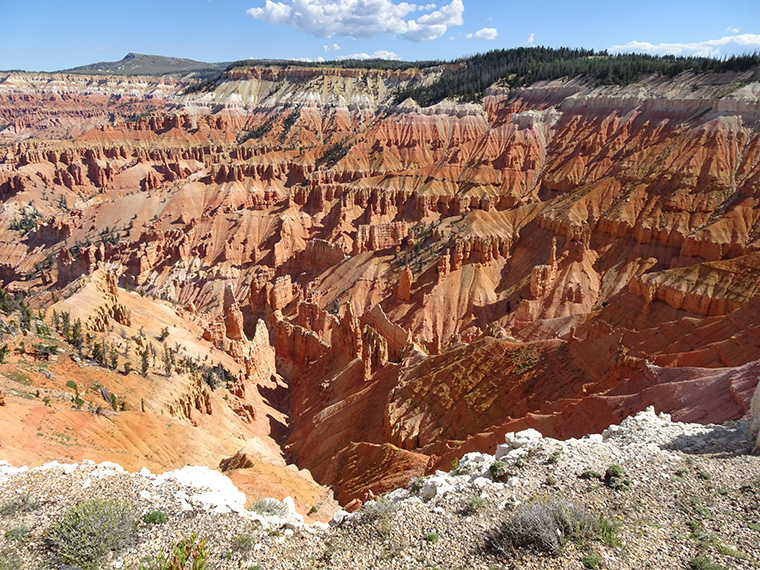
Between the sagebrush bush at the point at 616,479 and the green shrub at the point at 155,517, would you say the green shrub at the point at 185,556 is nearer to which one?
the green shrub at the point at 155,517

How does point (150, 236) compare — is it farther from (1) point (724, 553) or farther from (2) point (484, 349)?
(1) point (724, 553)

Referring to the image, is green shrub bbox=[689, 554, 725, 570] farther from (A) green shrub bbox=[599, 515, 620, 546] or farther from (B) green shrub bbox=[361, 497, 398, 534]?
(B) green shrub bbox=[361, 497, 398, 534]

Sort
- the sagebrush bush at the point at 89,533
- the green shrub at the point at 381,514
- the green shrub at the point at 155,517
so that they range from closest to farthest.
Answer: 1. the sagebrush bush at the point at 89,533
2. the green shrub at the point at 155,517
3. the green shrub at the point at 381,514

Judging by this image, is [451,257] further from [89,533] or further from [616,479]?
[89,533]

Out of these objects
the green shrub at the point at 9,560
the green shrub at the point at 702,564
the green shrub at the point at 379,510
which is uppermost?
the green shrub at the point at 702,564

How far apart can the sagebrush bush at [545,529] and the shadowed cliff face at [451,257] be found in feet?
29.2

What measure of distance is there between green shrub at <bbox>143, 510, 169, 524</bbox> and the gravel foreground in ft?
0.39

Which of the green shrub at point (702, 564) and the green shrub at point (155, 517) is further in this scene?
the green shrub at point (155, 517)

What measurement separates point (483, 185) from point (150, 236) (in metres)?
66.6

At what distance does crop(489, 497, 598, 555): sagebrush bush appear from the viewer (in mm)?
10492

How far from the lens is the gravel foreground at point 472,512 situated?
1041 centimetres

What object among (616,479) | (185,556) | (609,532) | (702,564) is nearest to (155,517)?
(185,556)

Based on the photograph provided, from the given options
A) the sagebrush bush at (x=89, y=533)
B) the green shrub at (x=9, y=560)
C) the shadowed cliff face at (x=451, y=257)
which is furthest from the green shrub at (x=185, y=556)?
the shadowed cliff face at (x=451, y=257)

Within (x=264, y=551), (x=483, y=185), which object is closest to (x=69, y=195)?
(x=483, y=185)
